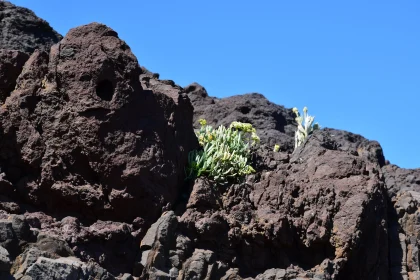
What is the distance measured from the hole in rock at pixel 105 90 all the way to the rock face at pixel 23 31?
2.69m

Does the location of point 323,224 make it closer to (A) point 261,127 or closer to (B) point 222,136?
(B) point 222,136

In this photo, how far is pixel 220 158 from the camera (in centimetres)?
1081

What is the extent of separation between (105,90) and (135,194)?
4.24ft

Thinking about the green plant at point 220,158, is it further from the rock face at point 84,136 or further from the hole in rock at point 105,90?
the hole in rock at point 105,90

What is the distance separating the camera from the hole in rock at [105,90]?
943cm

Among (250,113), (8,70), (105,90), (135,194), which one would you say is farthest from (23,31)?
(250,113)

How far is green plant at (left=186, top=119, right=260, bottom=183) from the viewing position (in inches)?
416

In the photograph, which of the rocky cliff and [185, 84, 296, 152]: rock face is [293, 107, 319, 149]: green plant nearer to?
[185, 84, 296, 152]: rock face

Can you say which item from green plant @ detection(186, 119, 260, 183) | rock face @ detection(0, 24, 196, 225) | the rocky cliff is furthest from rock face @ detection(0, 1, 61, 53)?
green plant @ detection(186, 119, 260, 183)

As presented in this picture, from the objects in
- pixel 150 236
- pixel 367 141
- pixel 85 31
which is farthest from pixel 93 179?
pixel 367 141

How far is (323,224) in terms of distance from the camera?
33.8ft

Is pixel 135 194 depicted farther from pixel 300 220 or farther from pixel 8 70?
pixel 300 220

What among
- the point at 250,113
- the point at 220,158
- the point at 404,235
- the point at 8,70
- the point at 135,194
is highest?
the point at 250,113

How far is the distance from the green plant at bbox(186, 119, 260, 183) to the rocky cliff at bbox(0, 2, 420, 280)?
0.17 metres
